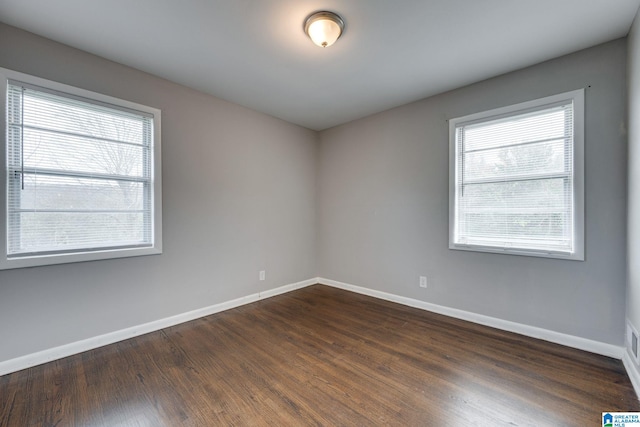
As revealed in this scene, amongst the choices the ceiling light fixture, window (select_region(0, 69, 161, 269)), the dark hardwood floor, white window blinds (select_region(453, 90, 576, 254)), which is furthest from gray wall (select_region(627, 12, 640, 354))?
window (select_region(0, 69, 161, 269))

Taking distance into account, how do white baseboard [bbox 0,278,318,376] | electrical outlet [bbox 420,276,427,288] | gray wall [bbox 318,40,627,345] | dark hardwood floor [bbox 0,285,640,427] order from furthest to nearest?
electrical outlet [bbox 420,276,427,288]
gray wall [bbox 318,40,627,345]
white baseboard [bbox 0,278,318,376]
dark hardwood floor [bbox 0,285,640,427]

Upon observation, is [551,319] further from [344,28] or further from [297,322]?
[344,28]

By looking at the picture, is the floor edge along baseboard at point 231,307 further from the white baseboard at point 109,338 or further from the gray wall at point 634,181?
the gray wall at point 634,181

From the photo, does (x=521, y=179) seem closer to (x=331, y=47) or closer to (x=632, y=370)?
(x=632, y=370)

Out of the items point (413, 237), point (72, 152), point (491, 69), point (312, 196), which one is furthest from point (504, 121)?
point (72, 152)

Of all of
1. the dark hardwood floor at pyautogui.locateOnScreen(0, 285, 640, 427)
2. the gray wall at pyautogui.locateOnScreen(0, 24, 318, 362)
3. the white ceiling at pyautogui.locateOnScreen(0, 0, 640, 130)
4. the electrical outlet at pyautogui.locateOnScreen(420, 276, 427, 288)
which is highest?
the white ceiling at pyautogui.locateOnScreen(0, 0, 640, 130)

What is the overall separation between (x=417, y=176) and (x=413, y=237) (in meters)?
0.78

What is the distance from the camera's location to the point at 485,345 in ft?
7.93

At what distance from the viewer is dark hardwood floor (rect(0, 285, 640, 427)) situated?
5.23ft

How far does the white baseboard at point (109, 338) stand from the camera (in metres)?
2.07

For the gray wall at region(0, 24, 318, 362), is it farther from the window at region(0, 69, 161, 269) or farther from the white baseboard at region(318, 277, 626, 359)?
the white baseboard at region(318, 277, 626, 359)

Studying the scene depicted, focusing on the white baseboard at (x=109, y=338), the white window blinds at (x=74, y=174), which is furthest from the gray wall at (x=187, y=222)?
the white window blinds at (x=74, y=174)

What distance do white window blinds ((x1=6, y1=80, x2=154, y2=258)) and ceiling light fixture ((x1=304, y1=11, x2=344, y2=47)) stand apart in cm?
189

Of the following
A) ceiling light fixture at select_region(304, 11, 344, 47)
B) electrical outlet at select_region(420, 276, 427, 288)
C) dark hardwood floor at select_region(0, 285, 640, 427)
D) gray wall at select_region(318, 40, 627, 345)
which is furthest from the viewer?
electrical outlet at select_region(420, 276, 427, 288)
